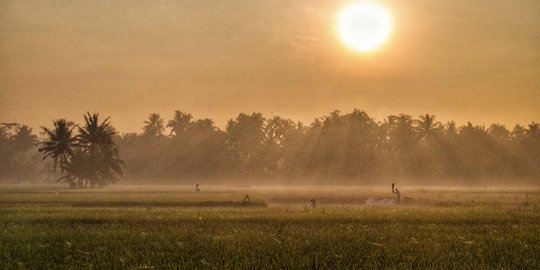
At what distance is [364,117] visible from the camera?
128 meters

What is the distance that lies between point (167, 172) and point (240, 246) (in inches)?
4891

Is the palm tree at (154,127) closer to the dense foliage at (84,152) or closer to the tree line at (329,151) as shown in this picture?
the tree line at (329,151)

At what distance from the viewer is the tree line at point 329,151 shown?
119312mm

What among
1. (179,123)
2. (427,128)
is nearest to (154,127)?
(179,123)

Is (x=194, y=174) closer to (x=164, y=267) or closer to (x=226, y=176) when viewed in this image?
(x=226, y=176)

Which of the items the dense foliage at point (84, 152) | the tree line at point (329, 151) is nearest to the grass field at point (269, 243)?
the dense foliage at point (84, 152)

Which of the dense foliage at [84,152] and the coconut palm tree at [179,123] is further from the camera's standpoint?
the coconut palm tree at [179,123]

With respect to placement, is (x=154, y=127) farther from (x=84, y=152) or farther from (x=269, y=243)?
(x=269, y=243)

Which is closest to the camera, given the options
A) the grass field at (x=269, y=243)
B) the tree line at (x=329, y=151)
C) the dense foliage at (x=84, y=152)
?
the grass field at (x=269, y=243)

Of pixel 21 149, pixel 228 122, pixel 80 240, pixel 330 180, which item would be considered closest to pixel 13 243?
pixel 80 240

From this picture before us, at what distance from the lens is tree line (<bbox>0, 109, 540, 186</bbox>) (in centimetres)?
11931

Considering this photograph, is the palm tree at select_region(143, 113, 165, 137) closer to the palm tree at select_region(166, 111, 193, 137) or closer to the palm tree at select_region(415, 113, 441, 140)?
the palm tree at select_region(166, 111, 193, 137)

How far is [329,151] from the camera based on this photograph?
12350 cm

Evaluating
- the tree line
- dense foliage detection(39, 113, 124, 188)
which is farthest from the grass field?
the tree line
